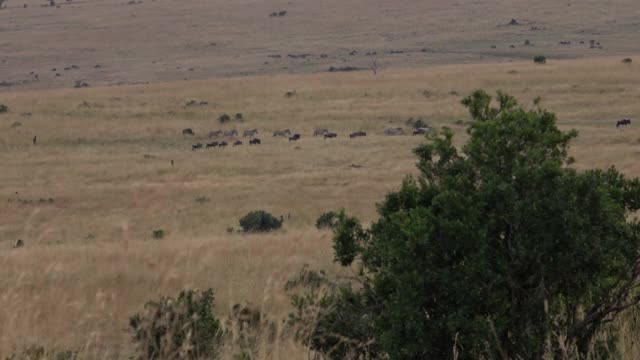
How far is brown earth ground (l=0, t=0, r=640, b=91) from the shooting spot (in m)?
84.2

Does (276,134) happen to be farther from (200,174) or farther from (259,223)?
(259,223)

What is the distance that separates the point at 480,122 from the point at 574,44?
8558 cm

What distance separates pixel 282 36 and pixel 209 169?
218 ft

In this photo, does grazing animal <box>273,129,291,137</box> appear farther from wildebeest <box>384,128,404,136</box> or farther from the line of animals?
wildebeest <box>384,128,404,136</box>

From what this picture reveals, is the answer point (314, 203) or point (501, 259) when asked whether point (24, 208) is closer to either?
point (314, 203)

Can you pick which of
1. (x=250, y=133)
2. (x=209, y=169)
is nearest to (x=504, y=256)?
(x=209, y=169)

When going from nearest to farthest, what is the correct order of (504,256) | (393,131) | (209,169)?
(504,256), (209,169), (393,131)

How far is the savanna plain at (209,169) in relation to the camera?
9.52 m

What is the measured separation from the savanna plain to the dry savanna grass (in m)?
0.06

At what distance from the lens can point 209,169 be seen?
37.6 meters

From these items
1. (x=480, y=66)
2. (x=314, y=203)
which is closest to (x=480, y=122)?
(x=314, y=203)

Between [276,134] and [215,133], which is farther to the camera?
[215,133]

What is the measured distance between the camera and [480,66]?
66.0 meters

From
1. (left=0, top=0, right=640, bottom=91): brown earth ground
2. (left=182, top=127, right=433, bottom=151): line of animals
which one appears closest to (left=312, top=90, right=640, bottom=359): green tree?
(left=182, top=127, right=433, bottom=151): line of animals
